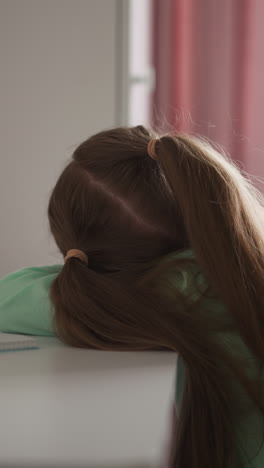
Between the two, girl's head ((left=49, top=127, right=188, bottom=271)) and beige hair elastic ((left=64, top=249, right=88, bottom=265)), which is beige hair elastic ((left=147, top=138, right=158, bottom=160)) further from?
beige hair elastic ((left=64, top=249, right=88, bottom=265))

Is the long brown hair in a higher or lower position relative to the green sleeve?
higher

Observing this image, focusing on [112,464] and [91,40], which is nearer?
[112,464]

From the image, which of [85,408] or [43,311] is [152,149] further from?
[85,408]

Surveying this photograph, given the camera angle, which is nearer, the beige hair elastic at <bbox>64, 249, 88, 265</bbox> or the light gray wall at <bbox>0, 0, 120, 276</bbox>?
the beige hair elastic at <bbox>64, 249, 88, 265</bbox>

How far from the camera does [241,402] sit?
76 cm

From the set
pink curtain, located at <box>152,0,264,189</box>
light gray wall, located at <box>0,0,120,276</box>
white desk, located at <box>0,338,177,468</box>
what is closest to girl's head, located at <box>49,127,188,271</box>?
white desk, located at <box>0,338,177,468</box>

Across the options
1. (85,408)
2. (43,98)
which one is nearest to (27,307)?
(85,408)

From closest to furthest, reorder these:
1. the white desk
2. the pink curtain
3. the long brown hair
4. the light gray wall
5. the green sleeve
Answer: the white desk → the long brown hair → the green sleeve → the light gray wall → the pink curtain

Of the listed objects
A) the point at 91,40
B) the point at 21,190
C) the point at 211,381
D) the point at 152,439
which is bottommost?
the point at 21,190

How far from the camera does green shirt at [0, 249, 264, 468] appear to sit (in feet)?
2.48

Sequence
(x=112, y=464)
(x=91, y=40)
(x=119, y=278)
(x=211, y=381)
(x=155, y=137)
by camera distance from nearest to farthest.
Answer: (x=112, y=464), (x=211, y=381), (x=119, y=278), (x=155, y=137), (x=91, y=40)

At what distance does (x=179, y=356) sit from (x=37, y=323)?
0.24m

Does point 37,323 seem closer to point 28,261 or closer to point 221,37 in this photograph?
point 28,261

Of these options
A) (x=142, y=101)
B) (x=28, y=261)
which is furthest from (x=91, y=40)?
(x=28, y=261)
